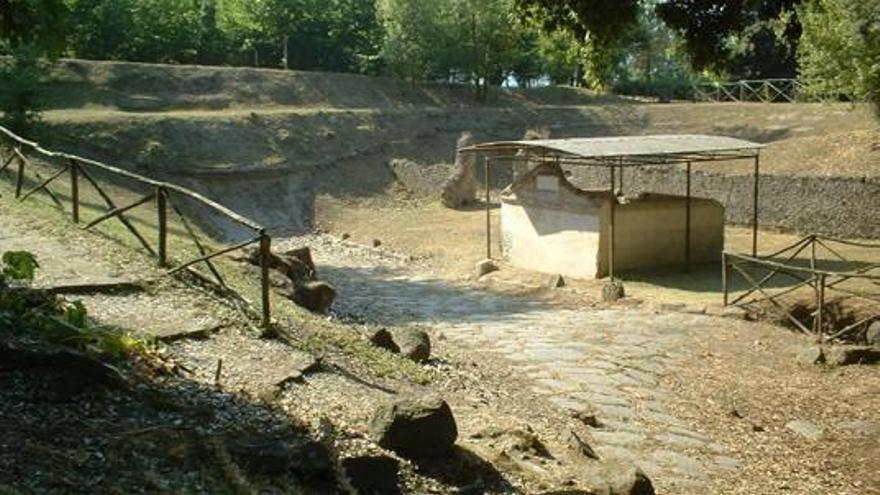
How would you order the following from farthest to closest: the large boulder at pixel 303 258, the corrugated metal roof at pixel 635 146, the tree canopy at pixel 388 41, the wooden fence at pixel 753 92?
the wooden fence at pixel 753 92, the tree canopy at pixel 388 41, the corrugated metal roof at pixel 635 146, the large boulder at pixel 303 258

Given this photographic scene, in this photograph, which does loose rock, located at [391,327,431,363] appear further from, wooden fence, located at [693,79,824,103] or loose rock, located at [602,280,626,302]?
wooden fence, located at [693,79,824,103]

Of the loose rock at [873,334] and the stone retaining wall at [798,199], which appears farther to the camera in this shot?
the stone retaining wall at [798,199]

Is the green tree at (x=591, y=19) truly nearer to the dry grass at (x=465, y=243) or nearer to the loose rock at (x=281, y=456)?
the dry grass at (x=465, y=243)

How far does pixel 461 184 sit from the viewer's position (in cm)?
3092

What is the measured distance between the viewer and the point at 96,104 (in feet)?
108

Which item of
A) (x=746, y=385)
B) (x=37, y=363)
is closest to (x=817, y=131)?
(x=746, y=385)

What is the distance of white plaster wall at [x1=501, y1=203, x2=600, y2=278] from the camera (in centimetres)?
2006

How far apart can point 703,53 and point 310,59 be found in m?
39.5

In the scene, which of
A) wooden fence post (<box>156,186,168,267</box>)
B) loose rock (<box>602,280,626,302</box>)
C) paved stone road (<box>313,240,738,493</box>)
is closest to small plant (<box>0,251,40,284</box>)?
wooden fence post (<box>156,186,168,267</box>)

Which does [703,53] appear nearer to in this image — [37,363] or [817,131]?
[37,363]

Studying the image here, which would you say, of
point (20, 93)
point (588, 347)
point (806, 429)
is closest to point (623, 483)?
point (806, 429)

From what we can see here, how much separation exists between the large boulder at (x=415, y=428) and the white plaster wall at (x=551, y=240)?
13110 millimetres

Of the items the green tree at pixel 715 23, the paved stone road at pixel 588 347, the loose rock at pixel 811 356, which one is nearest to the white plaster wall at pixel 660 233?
the paved stone road at pixel 588 347

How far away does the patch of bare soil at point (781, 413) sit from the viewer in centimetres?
931
